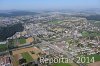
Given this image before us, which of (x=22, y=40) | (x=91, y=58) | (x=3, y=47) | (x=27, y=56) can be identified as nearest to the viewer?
(x=91, y=58)

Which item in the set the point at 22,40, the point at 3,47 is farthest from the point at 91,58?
the point at 22,40

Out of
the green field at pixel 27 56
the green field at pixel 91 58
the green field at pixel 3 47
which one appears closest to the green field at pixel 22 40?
the green field at pixel 3 47

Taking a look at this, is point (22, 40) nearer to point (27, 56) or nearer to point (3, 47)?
point (3, 47)

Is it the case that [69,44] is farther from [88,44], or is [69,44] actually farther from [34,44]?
[34,44]

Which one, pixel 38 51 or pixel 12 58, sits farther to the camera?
pixel 38 51

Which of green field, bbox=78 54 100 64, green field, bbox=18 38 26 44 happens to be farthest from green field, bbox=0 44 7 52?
green field, bbox=78 54 100 64

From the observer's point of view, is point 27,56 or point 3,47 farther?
point 3,47

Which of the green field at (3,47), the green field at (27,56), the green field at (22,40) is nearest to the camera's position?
the green field at (27,56)

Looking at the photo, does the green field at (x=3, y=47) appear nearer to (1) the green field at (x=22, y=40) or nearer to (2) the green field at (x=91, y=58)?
(1) the green field at (x=22, y=40)

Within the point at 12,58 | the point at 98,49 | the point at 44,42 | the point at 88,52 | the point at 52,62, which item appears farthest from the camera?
the point at 44,42

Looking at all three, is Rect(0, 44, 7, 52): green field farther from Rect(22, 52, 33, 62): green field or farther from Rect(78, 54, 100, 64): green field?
Rect(78, 54, 100, 64): green field

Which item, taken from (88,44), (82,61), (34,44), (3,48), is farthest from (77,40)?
(3,48)
